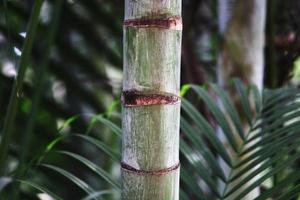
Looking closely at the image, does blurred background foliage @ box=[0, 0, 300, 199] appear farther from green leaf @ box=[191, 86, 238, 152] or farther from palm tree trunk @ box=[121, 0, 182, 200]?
palm tree trunk @ box=[121, 0, 182, 200]

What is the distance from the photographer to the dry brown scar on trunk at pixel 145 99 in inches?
13.6

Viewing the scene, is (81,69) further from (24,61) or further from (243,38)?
(24,61)

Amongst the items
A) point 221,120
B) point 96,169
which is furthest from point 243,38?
point 96,169

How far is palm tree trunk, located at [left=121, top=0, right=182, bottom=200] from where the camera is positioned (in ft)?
1.10

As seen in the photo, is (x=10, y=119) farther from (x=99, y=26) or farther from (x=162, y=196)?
(x=99, y=26)

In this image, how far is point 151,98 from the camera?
0.34 metres

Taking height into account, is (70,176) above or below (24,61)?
below

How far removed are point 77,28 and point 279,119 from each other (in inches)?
25.7

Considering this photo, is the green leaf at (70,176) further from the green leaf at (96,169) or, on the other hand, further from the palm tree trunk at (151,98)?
the palm tree trunk at (151,98)

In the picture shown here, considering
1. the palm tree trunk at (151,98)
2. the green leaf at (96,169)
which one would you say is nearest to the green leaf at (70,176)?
the green leaf at (96,169)

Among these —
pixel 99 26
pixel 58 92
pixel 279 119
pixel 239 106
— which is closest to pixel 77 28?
pixel 99 26

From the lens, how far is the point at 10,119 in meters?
0.45

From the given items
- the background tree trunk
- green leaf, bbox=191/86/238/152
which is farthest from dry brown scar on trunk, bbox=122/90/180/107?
the background tree trunk

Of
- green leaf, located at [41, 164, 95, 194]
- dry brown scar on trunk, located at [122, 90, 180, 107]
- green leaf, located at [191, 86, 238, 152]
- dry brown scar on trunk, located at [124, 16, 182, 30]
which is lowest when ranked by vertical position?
green leaf, located at [41, 164, 95, 194]
